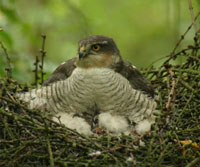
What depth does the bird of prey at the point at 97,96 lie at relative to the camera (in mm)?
3586

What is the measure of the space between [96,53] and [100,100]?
1.50 ft

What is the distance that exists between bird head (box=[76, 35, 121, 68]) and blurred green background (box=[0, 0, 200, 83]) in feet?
2.20

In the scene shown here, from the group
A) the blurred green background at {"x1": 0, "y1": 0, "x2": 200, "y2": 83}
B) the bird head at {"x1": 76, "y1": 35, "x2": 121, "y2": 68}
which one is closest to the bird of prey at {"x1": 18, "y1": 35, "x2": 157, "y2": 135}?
the bird head at {"x1": 76, "y1": 35, "x2": 121, "y2": 68}

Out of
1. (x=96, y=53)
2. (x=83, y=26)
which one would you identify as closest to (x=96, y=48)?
(x=96, y=53)

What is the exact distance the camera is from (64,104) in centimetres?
367

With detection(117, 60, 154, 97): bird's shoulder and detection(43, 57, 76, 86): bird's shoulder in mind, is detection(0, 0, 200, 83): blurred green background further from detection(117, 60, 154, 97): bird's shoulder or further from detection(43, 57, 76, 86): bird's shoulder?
detection(117, 60, 154, 97): bird's shoulder

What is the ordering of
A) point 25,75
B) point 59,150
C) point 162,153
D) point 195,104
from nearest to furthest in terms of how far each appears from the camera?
point 162,153
point 59,150
point 195,104
point 25,75

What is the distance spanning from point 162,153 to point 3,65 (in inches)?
78.6

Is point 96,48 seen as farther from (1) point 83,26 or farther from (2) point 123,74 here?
(1) point 83,26

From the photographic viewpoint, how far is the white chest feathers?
358 centimetres

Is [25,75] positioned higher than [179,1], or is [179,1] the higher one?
[179,1]

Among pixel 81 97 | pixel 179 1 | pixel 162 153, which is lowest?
pixel 162 153

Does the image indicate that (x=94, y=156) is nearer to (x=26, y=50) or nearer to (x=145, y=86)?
(x=145, y=86)

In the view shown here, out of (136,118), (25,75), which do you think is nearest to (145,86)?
(136,118)
